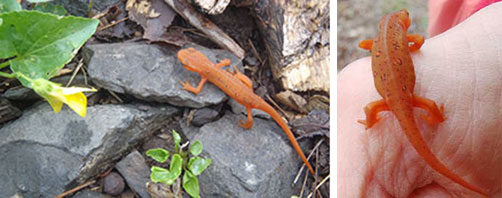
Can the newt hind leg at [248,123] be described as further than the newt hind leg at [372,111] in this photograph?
Yes

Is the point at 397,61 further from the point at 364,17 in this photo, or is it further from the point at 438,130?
the point at 364,17

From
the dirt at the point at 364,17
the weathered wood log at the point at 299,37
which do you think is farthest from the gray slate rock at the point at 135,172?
the dirt at the point at 364,17

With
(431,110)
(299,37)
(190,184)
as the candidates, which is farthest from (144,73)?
(431,110)

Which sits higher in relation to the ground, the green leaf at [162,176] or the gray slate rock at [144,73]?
the gray slate rock at [144,73]

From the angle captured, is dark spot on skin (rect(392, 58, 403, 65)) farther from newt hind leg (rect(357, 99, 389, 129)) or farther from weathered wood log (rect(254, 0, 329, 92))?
weathered wood log (rect(254, 0, 329, 92))

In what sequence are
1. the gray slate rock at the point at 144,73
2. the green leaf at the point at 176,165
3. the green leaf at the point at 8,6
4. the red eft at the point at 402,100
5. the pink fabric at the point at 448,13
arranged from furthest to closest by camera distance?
the gray slate rock at the point at 144,73 < the green leaf at the point at 176,165 < the green leaf at the point at 8,6 < the pink fabric at the point at 448,13 < the red eft at the point at 402,100

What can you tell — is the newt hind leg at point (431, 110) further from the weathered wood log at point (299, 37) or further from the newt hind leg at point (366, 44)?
the weathered wood log at point (299, 37)
